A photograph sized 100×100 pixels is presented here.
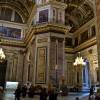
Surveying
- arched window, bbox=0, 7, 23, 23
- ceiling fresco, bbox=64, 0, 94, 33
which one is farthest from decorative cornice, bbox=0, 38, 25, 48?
ceiling fresco, bbox=64, 0, 94, 33

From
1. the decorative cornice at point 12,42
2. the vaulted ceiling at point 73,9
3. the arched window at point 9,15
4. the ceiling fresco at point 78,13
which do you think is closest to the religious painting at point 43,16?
the vaulted ceiling at point 73,9

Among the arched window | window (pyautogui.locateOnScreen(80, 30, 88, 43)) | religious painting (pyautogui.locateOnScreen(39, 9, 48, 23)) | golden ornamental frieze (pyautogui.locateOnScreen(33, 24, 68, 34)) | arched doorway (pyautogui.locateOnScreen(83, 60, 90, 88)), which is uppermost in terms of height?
the arched window

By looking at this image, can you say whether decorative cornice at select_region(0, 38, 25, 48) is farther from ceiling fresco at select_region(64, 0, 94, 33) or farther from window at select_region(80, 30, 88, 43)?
window at select_region(80, 30, 88, 43)

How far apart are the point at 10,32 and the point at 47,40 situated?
7479 millimetres

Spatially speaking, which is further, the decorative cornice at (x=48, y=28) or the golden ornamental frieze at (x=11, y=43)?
the golden ornamental frieze at (x=11, y=43)

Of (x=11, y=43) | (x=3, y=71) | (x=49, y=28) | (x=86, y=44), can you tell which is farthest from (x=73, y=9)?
(x=3, y=71)

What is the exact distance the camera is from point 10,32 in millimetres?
20469

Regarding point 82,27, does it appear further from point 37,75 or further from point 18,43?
point 37,75

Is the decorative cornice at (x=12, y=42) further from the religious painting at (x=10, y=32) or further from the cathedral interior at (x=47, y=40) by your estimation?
the religious painting at (x=10, y=32)

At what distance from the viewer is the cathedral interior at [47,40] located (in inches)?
560

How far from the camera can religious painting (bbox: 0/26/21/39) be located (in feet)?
66.3

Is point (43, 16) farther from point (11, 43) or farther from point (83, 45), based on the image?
point (83, 45)

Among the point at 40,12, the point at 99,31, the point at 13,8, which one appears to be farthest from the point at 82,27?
the point at 99,31

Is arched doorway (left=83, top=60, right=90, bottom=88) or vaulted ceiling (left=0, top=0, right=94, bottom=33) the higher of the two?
vaulted ceiling (left=0, top=0, right=94, bottom=33)
